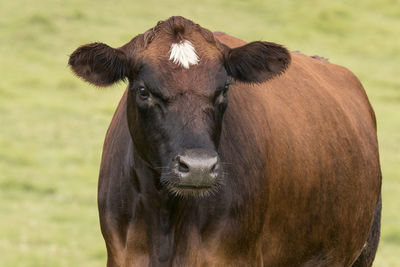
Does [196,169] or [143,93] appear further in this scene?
[143,93]

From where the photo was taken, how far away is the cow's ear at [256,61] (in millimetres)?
5383

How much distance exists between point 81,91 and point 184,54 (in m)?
17.8

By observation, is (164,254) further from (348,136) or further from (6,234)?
(6,234)

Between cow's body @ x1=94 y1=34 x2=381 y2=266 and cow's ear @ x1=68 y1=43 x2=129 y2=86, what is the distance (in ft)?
1.64

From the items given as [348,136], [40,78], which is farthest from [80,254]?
[40,78]

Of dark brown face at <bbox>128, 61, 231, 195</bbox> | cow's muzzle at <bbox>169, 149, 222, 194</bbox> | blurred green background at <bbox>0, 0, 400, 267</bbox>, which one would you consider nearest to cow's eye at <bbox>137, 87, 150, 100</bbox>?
dark brown face at <bbox>128, 61, 231, 195</bbox>

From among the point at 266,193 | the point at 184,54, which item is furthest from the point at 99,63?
the point at 266,193

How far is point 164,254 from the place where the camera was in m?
5.45

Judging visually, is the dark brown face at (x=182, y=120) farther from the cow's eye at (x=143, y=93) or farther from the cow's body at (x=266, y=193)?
the cow's body at (x=266, y=193)

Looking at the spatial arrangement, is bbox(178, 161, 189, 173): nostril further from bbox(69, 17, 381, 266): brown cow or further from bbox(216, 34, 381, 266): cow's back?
bbox(216, 34, 381, 266): cow's back

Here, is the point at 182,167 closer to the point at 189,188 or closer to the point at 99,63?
the point at 189,188

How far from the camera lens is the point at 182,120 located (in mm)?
4914

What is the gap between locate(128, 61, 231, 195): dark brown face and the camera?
4.73m

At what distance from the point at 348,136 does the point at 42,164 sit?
33.4ft
